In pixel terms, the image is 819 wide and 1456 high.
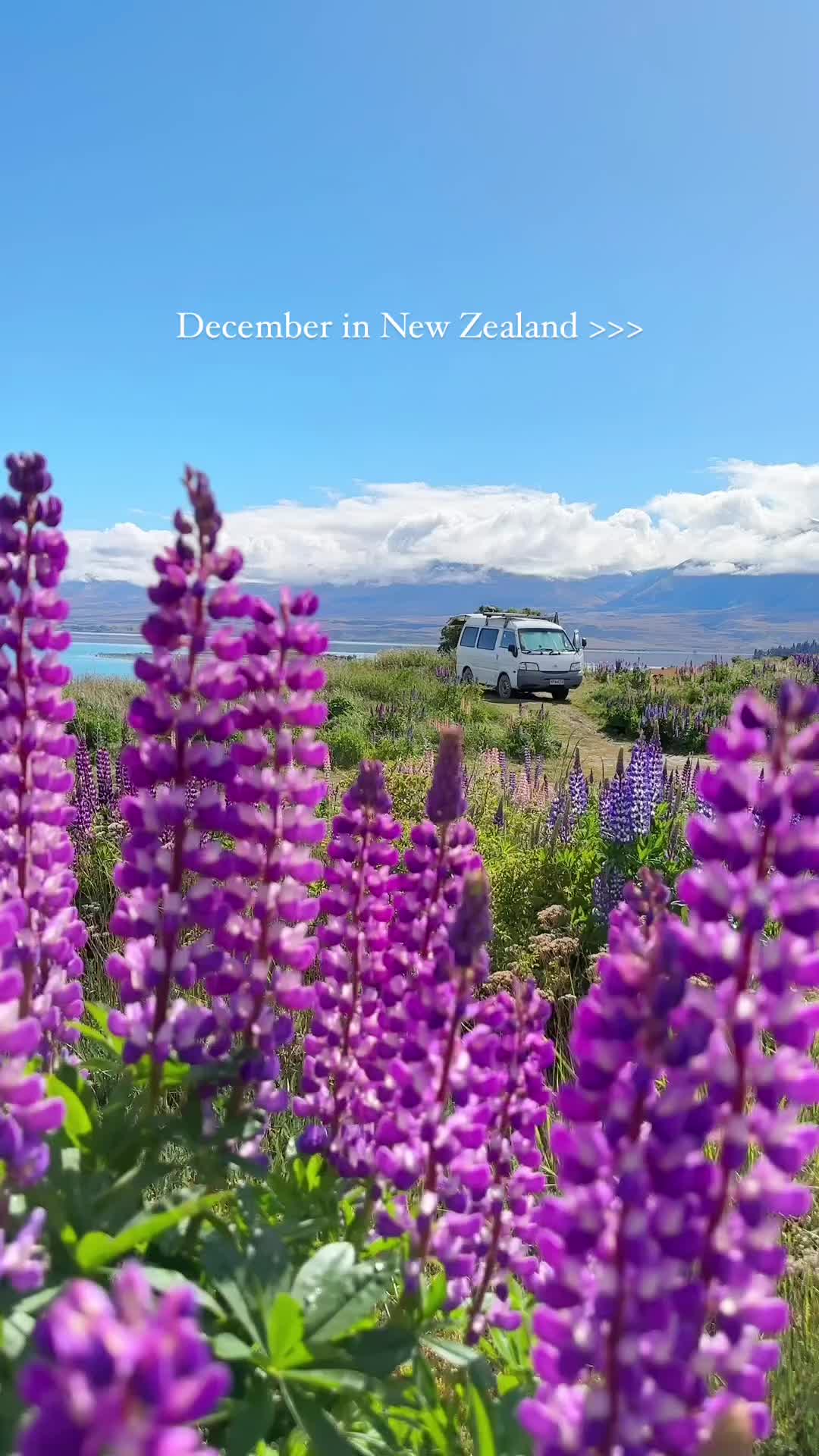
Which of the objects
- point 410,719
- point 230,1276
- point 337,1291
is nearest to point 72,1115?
point 230,1276

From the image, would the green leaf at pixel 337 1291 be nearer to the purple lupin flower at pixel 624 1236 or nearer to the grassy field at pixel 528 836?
the purple lupin flower at pixel 624 1236

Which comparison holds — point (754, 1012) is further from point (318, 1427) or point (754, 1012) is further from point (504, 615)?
point (504, 615)

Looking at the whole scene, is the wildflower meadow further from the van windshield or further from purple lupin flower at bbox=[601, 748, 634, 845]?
the van windshield

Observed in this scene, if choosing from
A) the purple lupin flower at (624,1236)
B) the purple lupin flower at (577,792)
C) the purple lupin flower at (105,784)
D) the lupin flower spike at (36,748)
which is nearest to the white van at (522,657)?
the purple lupin flower at (577,792)

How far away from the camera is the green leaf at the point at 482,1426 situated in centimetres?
153

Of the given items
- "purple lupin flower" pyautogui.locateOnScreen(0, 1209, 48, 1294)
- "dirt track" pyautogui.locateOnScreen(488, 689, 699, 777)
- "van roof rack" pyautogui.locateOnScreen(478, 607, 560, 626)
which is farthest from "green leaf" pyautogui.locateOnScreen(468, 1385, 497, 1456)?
"van roof rack" pyautogui.locateOnScreen(478, 607, 560, 626)

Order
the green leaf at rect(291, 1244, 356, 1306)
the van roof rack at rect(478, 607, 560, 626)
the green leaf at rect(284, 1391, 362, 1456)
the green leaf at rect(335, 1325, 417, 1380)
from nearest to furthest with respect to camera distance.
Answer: the green leaf at rect(284, 1391, 362, 1456) → the green leaf at rect(335, 1325, 417, 1380) → the green leaf at rect(291, 1244, 356, 1306) → the van roof rack at rect(478, 607, 560, 626)

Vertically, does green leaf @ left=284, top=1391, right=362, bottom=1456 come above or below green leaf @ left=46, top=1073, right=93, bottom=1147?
below

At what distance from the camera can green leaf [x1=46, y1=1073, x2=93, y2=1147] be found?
6.05 ft

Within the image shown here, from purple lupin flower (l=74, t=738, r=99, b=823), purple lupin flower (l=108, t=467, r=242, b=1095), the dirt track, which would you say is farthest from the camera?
the dirt track

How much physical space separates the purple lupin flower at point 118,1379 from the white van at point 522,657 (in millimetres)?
27651

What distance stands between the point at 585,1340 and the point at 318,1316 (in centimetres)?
60

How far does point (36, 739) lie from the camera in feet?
7.06

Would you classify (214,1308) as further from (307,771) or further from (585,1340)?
(307,771)
